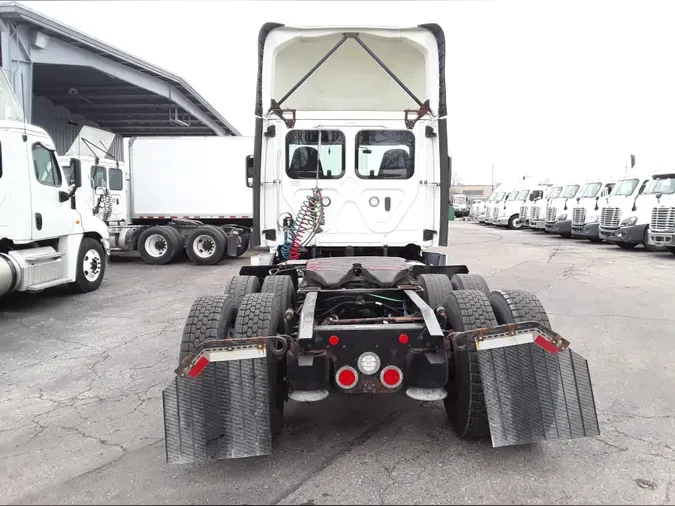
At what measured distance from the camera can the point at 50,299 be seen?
845 centimetres

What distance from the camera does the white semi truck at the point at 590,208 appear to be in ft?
60.5

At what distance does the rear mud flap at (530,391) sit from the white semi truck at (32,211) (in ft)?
22.6

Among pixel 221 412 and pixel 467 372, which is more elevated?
pixel 467 372

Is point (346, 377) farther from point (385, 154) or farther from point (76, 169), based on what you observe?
point (76, 169)

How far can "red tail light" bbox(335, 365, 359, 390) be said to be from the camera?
2.89 metres

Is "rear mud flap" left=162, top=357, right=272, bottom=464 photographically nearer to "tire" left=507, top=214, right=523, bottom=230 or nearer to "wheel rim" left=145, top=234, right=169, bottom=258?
"wheel rim" left=145, top=234, right=169, bottom=258

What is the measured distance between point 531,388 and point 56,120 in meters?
26.0

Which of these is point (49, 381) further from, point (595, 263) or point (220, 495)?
point (595, 263)

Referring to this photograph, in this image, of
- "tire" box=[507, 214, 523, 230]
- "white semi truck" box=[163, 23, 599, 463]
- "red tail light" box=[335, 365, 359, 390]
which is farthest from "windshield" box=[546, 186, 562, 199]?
Answer: "red tail light" box=[335, 365, 359, 390]

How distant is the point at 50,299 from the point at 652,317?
969cm

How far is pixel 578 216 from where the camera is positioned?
19.5 meters

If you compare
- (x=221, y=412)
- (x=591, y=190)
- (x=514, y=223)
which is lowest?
(x=221, y=412)

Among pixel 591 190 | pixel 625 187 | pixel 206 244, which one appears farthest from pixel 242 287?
pixel 591 190

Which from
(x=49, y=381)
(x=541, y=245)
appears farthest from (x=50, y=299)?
(x=541, y=245)
